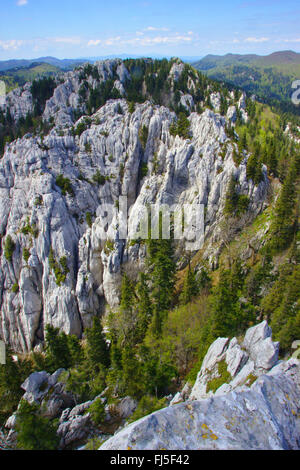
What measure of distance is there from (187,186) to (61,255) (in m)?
37.5

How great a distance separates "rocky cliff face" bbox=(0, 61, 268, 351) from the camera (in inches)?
2357

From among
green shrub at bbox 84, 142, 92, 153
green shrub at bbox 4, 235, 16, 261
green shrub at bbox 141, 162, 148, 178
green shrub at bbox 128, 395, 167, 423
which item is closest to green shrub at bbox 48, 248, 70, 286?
green shrub at bbox 4, 235, 16, 261

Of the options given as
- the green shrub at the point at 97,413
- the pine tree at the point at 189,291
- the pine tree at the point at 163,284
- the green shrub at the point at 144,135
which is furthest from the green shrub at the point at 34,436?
the green shrub at the point at 144,135

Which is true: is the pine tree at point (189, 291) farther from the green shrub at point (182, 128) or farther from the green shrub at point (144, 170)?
the green shrub at point (182, 128)

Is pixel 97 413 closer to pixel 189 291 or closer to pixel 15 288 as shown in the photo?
pixel 189 291

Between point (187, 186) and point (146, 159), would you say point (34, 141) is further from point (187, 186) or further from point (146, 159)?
point (187, 186)

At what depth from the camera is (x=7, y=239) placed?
6100 cm

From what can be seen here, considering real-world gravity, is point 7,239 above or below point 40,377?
above

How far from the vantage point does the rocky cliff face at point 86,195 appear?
59875 millimetres

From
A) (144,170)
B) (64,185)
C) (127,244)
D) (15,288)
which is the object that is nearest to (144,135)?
(144,170)

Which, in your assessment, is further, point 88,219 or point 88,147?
point 88,147

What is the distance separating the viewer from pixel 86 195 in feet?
229
